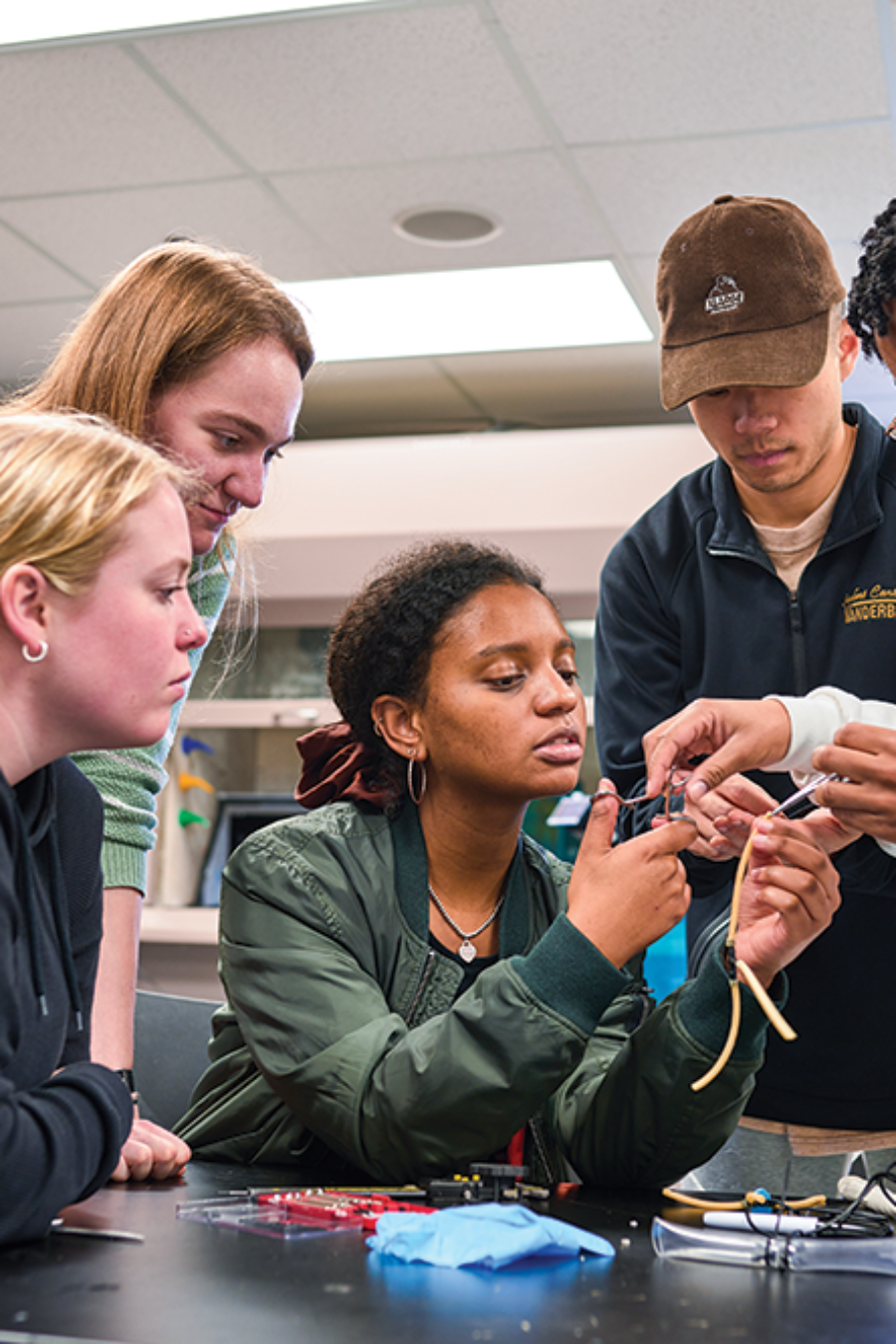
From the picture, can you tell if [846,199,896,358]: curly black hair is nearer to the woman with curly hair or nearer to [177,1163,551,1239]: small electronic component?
the woman with curly hair

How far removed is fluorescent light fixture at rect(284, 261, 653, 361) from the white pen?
331 cm

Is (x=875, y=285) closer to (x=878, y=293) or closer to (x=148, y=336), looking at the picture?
(x=878, y=293)

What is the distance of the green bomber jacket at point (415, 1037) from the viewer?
1.22 metres

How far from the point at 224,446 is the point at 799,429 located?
2.34ft

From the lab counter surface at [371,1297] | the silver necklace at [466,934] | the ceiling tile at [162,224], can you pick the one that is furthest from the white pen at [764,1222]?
the ceiling tile at [162,224]

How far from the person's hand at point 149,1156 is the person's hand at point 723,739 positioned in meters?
0.62

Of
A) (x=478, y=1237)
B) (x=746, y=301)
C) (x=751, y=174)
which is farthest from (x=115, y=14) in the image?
(x=478, y=1237)

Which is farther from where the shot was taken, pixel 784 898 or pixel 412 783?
pixel 412 783

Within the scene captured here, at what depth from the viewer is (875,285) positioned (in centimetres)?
Answer: 165

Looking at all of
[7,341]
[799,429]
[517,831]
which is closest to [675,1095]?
[517,831]

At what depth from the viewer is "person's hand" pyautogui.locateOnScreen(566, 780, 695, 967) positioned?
49.7 inches

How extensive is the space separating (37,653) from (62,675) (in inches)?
1.1

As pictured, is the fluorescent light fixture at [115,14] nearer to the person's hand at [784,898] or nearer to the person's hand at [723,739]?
the person's hand at [723,739]

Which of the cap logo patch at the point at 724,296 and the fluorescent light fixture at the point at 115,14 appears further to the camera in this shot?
the fluorescent light fixture at the point at 115,14
